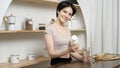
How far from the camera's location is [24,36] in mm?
2596

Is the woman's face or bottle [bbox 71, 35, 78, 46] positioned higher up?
the woman's face

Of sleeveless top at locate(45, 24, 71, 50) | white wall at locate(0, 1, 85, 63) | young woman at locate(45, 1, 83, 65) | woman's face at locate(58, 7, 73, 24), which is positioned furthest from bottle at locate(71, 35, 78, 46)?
white wall at locate(0, 1, 85, 63)

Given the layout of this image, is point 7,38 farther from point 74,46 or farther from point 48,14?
point 74,46

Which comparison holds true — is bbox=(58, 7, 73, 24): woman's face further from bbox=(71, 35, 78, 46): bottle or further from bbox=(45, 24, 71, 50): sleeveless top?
bbox=(71, 35, 78, 46): bottle

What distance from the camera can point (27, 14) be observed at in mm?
2607

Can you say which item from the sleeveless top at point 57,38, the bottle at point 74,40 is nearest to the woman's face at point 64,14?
the sleeveless top at point 57,38

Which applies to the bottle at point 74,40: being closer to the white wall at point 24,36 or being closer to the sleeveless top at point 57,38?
the sleeveless top at point 57,38

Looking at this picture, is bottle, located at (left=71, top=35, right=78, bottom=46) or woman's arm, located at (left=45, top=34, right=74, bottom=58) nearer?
bottle, located at (left=71, top=35, right=78, bottom=46)

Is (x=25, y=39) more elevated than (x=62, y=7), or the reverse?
(x=62, y=7)

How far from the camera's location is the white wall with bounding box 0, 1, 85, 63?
237cm

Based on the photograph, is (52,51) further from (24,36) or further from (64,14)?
(24,36)

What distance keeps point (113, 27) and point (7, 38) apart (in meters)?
1.79

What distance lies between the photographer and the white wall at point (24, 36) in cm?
237

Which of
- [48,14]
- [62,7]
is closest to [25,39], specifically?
[48,14]
